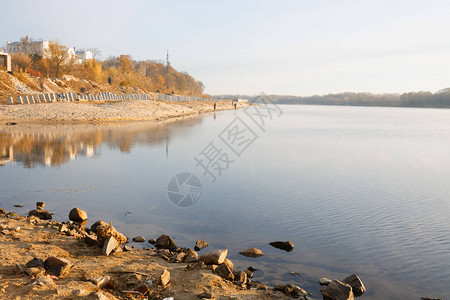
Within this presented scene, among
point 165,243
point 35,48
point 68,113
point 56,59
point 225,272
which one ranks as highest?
point 35,48

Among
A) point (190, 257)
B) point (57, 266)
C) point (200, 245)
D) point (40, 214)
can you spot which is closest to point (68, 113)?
point (40, 214)

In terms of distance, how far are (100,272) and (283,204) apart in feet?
21.0

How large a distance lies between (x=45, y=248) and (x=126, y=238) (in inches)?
60.4

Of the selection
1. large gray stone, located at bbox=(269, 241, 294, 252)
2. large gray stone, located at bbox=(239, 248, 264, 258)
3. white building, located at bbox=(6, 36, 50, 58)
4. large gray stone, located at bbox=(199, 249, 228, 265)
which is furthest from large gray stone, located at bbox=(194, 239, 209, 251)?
white building, located at bbox=(6, 36, 50, 58)

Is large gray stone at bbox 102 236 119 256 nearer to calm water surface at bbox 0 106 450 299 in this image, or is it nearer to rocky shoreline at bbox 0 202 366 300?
rocky shoreline at bbox 0 202 366 300

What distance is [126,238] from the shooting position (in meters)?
7.45

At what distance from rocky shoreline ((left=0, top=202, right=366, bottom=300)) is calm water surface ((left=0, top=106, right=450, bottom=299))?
19.1 inches

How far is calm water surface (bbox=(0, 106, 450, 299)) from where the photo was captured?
22.9 ft

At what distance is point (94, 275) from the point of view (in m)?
5.40

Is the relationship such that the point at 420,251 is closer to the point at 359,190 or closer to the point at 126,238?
the point at 359,190

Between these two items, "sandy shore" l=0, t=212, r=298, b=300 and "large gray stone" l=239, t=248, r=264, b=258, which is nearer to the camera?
"sandy shore" l=0, t=212, r=298, b=300

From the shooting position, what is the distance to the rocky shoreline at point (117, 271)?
4906 mm

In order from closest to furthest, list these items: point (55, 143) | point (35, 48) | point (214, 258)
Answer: point (214, 258) < point (55, 143) < point (35, 48)

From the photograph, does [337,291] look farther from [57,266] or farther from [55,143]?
[55,143]
